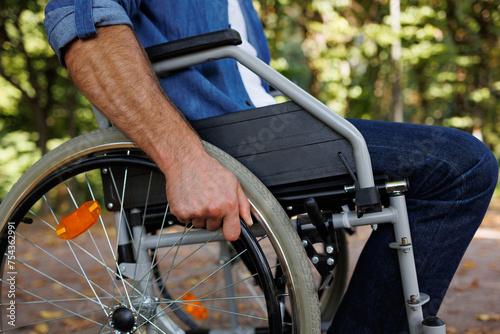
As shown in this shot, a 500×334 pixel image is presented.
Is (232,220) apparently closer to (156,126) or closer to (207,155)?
(207,155)

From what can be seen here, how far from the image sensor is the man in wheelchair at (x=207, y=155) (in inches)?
33.8

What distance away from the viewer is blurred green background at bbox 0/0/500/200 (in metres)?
7.28

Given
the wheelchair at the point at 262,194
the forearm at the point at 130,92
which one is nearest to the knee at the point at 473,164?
the wheelchair at the point at 262,194

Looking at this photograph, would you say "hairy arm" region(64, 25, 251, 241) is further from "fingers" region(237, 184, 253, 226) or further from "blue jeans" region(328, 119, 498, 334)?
"blue jeans" region(328, 119, 498, 334)

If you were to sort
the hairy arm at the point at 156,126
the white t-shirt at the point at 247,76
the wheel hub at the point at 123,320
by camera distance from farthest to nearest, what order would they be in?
the white t-shirt at the point at 247,76 → the wheel hub at the point at 123,320 → the hairy arm at the point at 156,126

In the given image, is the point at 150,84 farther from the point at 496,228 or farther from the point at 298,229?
the point at 496,228

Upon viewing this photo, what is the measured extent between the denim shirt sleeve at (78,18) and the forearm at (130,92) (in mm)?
17

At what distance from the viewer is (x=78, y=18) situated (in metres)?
0.86

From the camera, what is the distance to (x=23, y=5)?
22.9ft

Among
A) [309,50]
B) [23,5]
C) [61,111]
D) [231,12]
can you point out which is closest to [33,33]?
[23,5]

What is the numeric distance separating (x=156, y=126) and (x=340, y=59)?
7.50m

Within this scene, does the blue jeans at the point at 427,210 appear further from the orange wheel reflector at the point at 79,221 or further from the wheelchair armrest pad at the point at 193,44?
the orange wheel reflector at the point at 79,221

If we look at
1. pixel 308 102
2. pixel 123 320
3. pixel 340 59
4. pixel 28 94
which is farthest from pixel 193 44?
pixel 28 94

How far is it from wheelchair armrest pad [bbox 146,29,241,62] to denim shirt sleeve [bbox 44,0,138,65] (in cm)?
11
